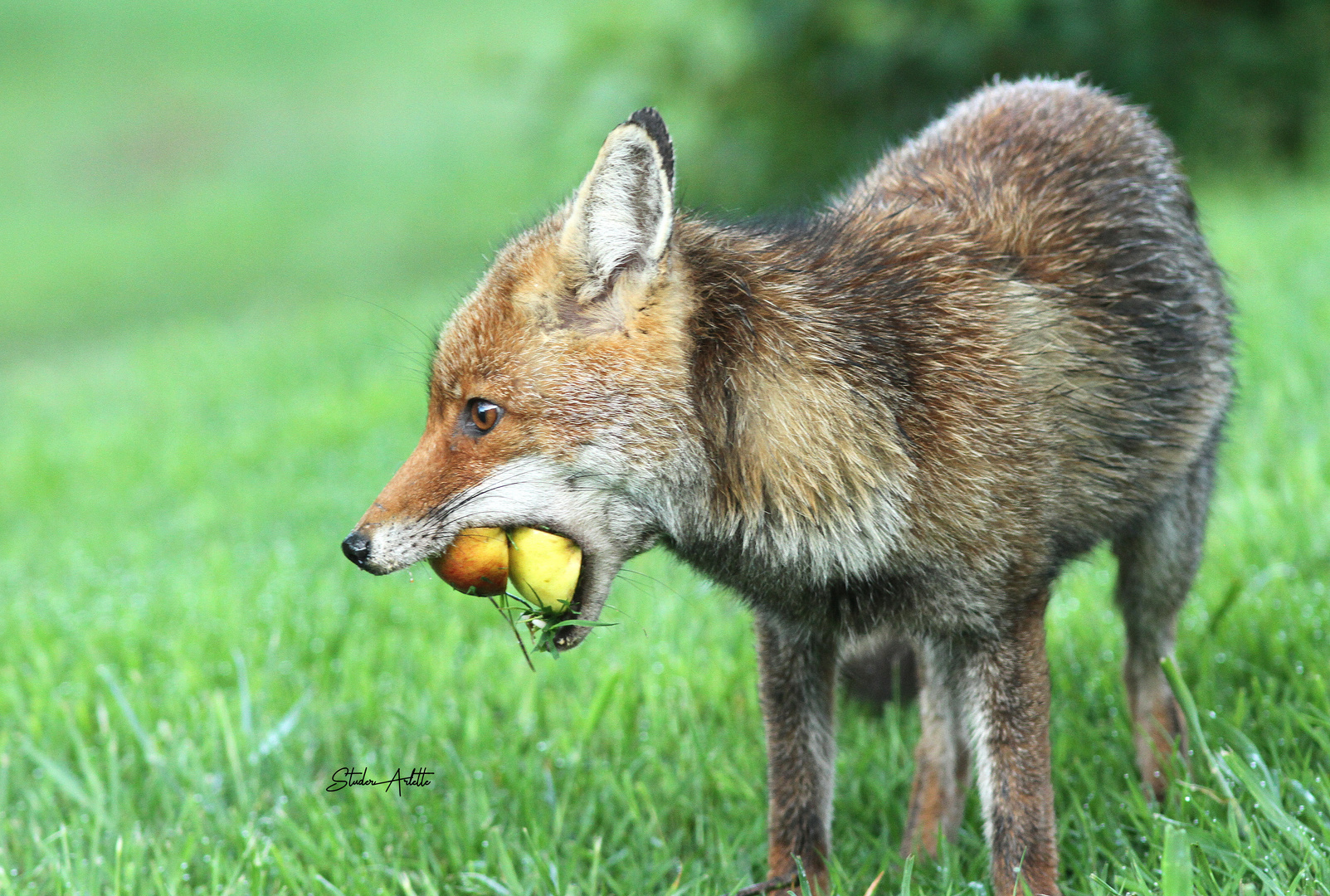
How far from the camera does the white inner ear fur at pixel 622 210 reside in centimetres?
263

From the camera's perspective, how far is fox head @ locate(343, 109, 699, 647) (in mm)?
2650

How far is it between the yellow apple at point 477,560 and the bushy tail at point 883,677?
4.94 feet

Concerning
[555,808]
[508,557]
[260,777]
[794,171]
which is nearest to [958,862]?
[555,808]

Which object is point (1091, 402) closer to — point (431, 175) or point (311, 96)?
point (431, 175)

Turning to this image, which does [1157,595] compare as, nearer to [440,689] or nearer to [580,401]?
[580,401]

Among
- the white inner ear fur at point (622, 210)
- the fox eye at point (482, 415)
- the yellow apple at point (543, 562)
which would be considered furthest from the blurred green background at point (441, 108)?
the yellow apple at point (543, 562)

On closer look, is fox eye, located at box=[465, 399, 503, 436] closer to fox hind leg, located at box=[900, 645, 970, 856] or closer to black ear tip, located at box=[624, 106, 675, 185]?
black ear tip, located at box=[624, 106, 675, 185]

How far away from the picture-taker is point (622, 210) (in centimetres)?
271

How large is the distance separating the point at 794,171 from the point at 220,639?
8.60 meters

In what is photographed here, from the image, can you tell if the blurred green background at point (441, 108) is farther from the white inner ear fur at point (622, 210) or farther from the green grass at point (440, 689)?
the green grass at point (440, 689)

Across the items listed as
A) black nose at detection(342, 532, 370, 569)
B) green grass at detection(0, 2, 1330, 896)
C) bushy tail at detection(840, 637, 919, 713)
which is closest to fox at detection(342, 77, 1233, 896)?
black nose at detection(342, 532, 370, 569)

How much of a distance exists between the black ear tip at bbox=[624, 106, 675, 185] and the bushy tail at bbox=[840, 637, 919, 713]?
1.83 metres

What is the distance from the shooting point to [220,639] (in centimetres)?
471

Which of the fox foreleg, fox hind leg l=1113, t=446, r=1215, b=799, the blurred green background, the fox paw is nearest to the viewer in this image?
the fox paw
